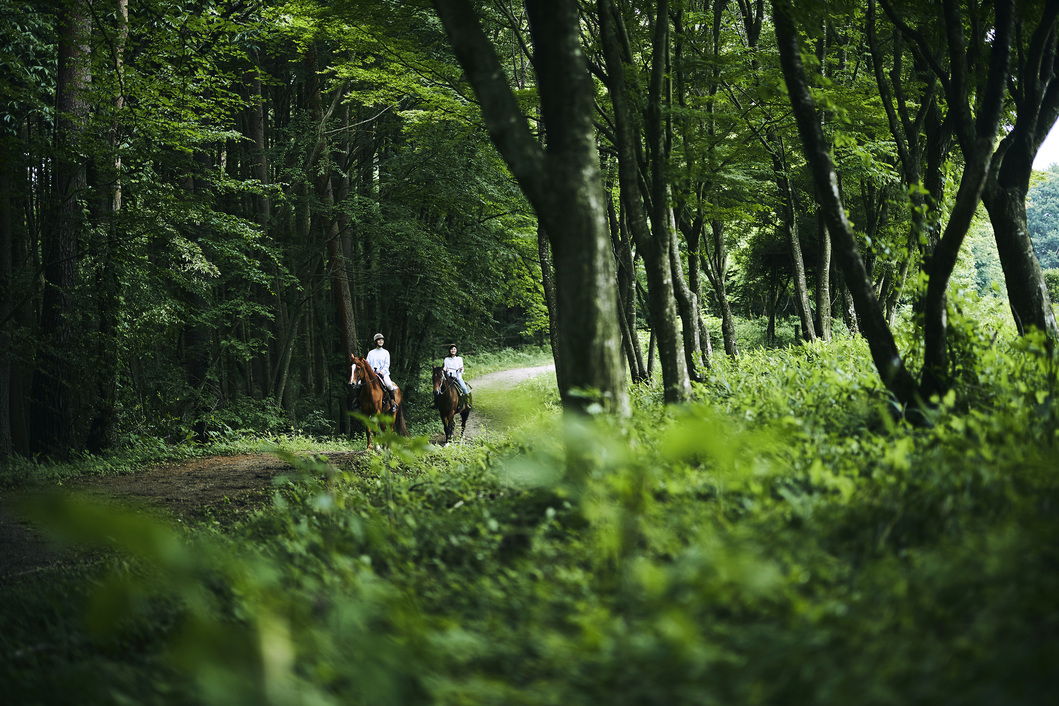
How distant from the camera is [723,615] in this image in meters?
2.37

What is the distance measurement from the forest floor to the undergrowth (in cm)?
258

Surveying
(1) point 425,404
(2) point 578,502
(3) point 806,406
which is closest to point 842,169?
(3) point 806,406

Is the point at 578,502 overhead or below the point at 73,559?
overhead

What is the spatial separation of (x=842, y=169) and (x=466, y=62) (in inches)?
452

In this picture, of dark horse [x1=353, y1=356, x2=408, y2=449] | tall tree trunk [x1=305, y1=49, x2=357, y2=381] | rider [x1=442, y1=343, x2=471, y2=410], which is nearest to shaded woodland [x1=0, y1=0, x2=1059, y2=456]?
tall tree trunk [x1=305, y1=49, x2=357, y2=381]

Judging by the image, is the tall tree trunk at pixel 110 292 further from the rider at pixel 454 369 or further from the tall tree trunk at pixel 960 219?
the tall tree trunk at pixel 960 219

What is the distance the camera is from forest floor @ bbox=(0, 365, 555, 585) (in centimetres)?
662

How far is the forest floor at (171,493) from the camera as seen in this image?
6.62 metres

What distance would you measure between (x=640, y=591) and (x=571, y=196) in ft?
8.40

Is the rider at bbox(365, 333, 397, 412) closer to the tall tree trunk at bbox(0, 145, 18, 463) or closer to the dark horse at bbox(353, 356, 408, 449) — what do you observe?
the dark horse at bbox(353, 356, 408, 449)

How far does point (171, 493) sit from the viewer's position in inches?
376

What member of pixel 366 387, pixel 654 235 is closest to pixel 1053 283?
pixel 366 387

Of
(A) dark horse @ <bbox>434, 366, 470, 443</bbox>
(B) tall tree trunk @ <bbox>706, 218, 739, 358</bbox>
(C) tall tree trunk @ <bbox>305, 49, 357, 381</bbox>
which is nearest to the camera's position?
(A) dark horse @ <bbox>434, 366, 470, 443</bbox>

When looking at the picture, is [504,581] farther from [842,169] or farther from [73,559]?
→ [842,169]
